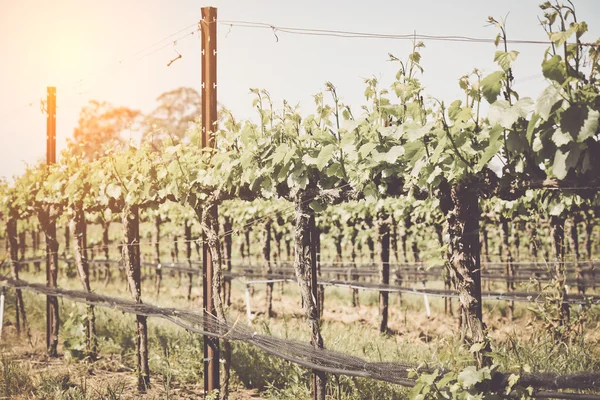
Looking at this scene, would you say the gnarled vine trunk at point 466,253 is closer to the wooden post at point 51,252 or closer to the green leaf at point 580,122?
the green leaf at point 580,122

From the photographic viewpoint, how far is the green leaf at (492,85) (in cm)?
280

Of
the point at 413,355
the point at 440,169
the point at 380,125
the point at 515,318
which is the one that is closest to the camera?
the point at 440,169

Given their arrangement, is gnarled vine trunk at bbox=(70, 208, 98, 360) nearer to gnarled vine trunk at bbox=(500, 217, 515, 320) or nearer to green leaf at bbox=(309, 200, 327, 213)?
green leaf at bbox=(309, 200, 327, 213)

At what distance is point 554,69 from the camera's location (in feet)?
8.37

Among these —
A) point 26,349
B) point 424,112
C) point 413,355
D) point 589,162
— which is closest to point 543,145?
point 589,162

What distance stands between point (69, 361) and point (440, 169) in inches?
256

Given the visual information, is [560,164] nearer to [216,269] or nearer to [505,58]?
[505,58]

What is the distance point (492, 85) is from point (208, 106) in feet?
11.4

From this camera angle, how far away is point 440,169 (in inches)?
130

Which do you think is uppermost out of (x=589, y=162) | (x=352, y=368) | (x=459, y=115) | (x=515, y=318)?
(x=459, y=115)

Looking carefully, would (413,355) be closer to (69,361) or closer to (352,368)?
(352,368)

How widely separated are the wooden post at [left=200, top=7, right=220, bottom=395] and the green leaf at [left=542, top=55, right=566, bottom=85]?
3.67 metres

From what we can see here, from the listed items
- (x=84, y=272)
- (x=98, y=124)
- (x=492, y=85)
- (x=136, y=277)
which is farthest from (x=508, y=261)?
(x=98, y=124)

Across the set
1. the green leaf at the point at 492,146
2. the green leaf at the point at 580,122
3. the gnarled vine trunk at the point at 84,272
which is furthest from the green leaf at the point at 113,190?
the green leaf at the point at 580,122
